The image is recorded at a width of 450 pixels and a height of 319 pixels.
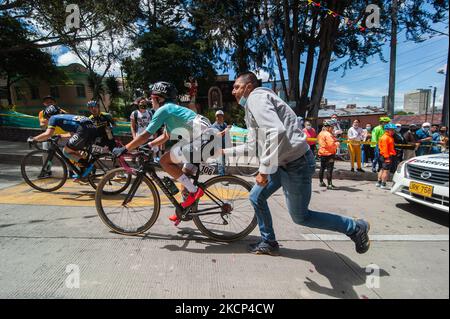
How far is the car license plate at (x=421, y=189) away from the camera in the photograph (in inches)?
136

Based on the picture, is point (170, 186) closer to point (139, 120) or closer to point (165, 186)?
point (165, 186)

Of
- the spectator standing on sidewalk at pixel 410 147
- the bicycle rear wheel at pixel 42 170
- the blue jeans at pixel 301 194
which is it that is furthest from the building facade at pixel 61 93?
the blue jeans at pixel 301 194

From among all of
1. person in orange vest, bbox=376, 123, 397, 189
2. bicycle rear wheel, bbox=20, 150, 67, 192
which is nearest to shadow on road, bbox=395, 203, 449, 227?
person in orange vest, bbox=376, 123, 397, 189

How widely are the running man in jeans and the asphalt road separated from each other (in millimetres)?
446

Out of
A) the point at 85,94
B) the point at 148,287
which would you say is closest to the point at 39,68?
the point at 85,94

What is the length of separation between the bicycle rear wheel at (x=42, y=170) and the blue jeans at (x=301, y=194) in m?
3.99

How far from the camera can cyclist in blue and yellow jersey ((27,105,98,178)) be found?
15.1 feet

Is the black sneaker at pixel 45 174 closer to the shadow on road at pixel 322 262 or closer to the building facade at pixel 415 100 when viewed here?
the shadow on road at pixel 322 262

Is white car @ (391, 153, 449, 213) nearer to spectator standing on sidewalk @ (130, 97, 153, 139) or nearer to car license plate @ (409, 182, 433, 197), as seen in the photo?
car license plate @ (409, 182, 433, 197)

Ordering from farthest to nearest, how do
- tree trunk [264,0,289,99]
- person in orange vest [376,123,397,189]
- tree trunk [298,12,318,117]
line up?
tree trunk [298,12,318,117]
tree trunk [264,0,289,99]
person in orange vest [376,123,397,189]

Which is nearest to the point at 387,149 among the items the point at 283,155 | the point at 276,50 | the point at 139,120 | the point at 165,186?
the point at 283,155

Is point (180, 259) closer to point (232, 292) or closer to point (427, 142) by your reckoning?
point (232, 292)
